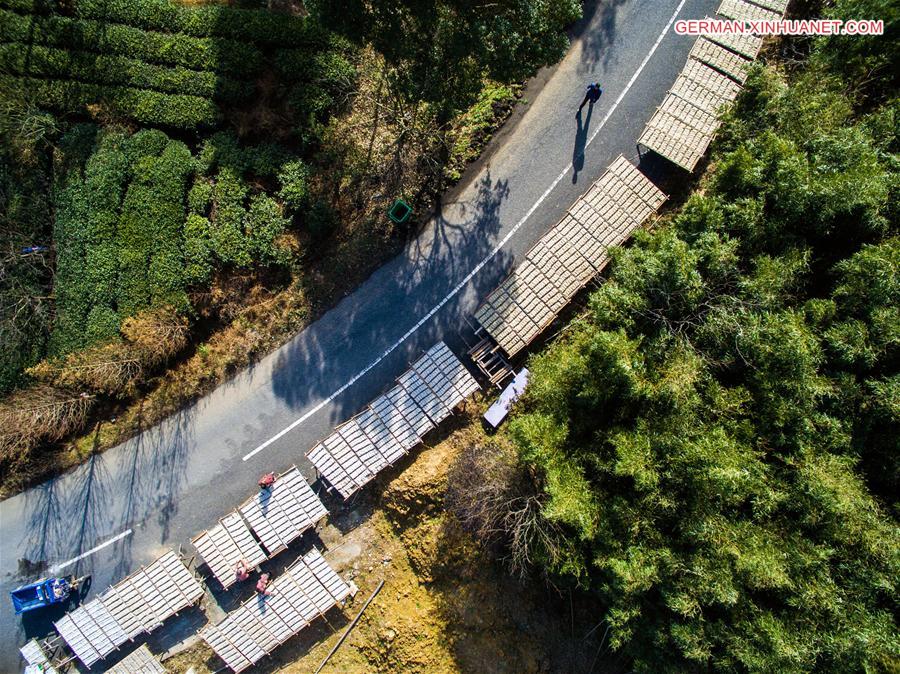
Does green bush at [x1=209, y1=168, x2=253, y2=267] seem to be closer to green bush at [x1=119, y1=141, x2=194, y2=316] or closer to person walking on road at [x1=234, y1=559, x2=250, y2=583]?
green bush at [x1=119, y1=141, x2=194, y2=316]

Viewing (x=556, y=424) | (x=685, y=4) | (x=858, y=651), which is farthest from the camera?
(x=685, y=4)

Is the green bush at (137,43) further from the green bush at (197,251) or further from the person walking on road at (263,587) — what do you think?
the person walking on road at (263,587)

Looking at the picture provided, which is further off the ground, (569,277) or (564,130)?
(564,130)

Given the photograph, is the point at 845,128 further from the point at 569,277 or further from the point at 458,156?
the point at 458,156

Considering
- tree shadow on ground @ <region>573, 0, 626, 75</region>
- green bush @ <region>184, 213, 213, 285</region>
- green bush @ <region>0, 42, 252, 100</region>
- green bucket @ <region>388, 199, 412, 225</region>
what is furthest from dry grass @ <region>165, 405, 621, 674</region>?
green bush @ <region>0, 42, 252, 100</region>

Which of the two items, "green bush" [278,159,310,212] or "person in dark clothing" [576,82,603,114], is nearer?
"person in dark clothing" [576,82,603,114]

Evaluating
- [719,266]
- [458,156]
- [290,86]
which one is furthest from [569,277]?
[290,86]
